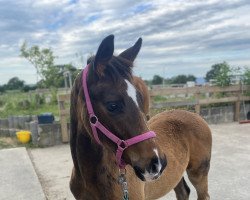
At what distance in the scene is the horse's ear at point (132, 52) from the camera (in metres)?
2.27

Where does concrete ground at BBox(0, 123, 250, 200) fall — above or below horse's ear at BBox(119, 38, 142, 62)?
below

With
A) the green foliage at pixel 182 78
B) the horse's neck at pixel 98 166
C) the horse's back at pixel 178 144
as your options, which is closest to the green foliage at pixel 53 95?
the horse's back at pixel 178 144

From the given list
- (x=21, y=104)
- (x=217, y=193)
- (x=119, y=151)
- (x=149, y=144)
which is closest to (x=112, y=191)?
(x=119, y=151)

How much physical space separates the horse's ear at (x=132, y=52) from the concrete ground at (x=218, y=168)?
2705 millimetres

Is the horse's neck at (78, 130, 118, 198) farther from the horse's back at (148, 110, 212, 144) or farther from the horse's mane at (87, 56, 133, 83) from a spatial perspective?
the horse's back at (148, 110, 212, 144)

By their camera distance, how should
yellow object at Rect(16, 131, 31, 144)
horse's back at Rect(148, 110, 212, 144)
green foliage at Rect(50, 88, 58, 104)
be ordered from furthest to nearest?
green foliage at Rect(50, 88, 58, 104) → yellow object at Rect(16, 131, 31, 144) → horse's back at Rect(148, 110, 212, 144)

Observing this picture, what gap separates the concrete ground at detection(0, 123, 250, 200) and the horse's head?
273cm

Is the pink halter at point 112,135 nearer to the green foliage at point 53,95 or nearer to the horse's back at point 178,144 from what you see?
the horse's back at point 178,144

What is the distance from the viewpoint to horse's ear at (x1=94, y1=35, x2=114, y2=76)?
6.36 ft

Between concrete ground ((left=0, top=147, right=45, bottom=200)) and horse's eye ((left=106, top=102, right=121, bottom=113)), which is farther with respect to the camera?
concrete ground ((left=0, top=147, right=45, bottom=200))

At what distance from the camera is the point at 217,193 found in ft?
14.7

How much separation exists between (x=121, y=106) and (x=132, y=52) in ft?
1.67

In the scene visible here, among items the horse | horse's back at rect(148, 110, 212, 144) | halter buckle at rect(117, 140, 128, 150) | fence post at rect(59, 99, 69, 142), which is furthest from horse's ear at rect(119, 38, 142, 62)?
fence post at rect(59, 99, 69, 142)

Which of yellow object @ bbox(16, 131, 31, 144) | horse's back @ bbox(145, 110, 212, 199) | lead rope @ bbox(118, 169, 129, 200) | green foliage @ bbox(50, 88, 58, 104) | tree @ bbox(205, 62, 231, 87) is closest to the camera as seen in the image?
lead rope @ bbox(118, 169, 129, 200)
